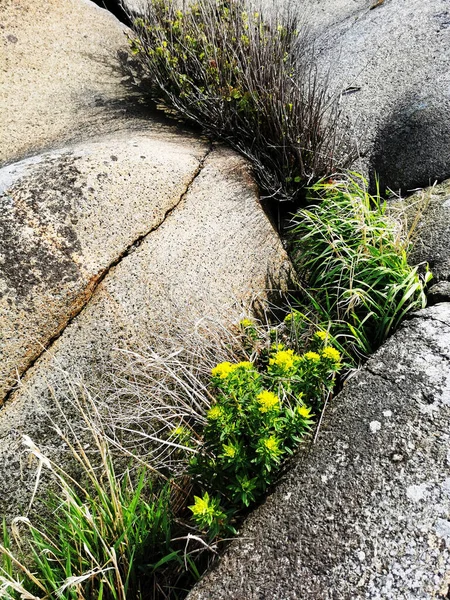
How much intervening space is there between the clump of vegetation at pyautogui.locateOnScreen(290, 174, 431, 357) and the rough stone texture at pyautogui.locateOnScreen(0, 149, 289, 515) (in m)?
0.22

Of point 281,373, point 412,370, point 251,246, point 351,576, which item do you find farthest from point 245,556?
point 251,246

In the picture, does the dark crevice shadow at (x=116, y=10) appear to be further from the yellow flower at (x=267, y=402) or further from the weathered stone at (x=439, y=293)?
the yellow flower at (x=267, y=402)

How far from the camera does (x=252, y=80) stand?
10.7ft

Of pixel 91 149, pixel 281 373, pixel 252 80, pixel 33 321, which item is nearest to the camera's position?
pixel 281 373

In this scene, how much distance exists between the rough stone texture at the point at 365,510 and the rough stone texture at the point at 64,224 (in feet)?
4.04

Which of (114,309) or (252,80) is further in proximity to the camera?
(252,80)

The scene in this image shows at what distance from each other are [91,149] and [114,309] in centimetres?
94

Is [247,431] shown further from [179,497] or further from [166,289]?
[166,289]

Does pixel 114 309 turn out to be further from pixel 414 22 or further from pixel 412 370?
pixel 414 22

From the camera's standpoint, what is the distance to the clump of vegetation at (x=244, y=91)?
3.20 metres

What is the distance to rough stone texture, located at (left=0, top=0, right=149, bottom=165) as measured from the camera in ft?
10.8

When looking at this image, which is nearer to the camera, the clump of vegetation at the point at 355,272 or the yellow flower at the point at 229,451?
the yellow flower at the point at 229,451

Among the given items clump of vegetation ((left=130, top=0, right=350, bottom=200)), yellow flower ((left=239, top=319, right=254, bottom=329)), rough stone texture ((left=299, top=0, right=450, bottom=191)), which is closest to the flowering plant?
yellow flower ((left=239, top=319, right=254, bottom=329))

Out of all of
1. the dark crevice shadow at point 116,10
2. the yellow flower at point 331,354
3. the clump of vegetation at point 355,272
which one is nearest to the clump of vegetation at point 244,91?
the clump of vegetation at point 355,272
